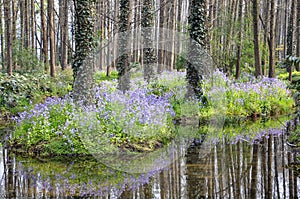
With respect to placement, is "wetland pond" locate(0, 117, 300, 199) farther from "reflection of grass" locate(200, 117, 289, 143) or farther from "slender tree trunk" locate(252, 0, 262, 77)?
"slender tree trunk" locate(252, 0, 262, 77)

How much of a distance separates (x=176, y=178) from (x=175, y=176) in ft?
0.40

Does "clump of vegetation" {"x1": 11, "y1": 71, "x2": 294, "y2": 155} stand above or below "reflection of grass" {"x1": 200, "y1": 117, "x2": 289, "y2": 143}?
above

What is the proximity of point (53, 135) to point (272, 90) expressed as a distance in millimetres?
8694

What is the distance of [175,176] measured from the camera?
233 inches

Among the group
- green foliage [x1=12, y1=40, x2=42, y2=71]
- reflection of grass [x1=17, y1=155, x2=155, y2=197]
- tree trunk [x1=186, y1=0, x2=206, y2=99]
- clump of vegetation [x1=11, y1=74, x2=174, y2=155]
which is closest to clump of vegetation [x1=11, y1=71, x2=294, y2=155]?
clump of vegetation [x1=11, y1=74, x2=174, y2=155]

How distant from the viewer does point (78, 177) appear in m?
6.01

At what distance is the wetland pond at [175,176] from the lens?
5.12 meters

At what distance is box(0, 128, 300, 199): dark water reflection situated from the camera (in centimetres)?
512

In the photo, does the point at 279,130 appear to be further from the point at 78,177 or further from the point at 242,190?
the point at 78,177

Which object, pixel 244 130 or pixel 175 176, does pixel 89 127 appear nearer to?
pixel 175 176

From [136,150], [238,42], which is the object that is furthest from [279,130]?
[238,42]

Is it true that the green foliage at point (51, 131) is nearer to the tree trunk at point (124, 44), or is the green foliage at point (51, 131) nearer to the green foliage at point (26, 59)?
the tree trunk at point (124, 44)

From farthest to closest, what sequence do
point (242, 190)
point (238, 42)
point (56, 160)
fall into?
point (238, 42) → point (56, 160) → point (242, 190)

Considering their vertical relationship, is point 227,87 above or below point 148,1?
below
